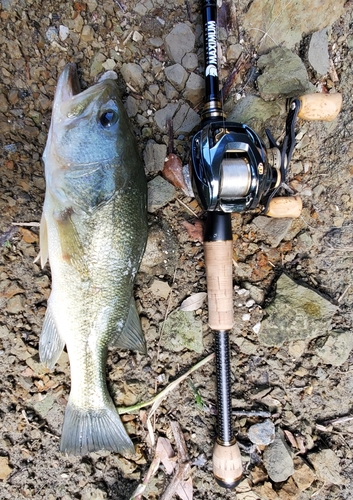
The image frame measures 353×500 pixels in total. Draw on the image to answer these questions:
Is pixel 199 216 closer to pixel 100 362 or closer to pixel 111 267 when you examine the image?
pixel 111 267

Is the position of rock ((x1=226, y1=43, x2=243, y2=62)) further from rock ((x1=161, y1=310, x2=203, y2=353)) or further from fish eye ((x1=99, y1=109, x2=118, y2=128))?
rock ((x1=161, y1=310, x2=203, y2=353))

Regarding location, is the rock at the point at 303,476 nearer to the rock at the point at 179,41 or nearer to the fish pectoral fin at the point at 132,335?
the fish pectoral fin at the point at 132,335

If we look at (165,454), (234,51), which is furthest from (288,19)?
(165,454)

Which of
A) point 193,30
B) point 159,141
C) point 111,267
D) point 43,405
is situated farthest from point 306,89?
point 43,405

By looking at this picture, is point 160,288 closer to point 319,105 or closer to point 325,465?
point 319,105

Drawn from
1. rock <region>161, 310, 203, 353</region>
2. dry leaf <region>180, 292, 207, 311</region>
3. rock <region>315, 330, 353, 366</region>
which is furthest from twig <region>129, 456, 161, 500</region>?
rock <region>315, 330, 353, 366</region>

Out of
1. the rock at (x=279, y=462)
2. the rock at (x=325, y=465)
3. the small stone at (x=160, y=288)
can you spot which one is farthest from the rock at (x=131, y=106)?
the rock at (x=325, y=465)
